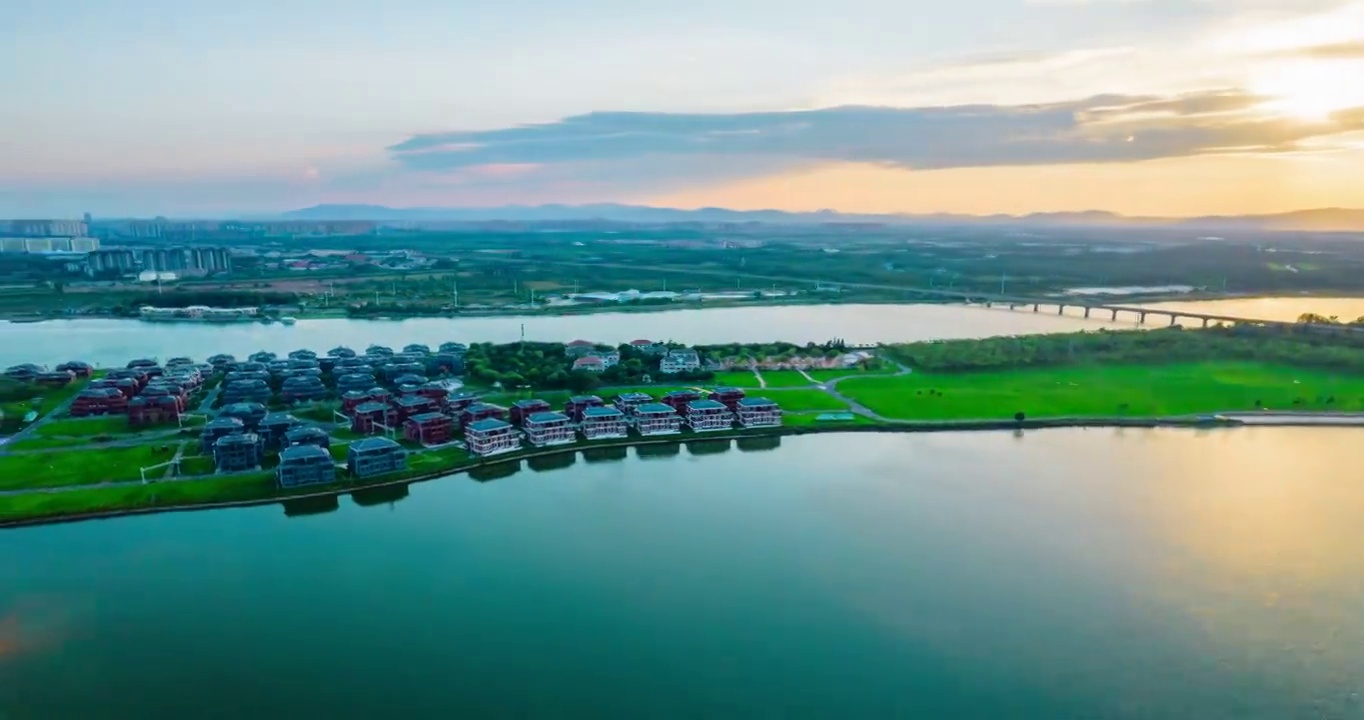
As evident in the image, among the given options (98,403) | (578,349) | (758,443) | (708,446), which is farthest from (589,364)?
(98,403)

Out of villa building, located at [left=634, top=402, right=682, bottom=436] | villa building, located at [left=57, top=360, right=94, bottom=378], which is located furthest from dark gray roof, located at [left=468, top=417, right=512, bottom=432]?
villa building, located at [left=57, top=360, right=94, bottom=378]

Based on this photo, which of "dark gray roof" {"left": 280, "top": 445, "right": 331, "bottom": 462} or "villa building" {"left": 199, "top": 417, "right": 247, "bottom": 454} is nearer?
"dark gray roof" {"left": 280, "top": 445, "right": 331, "bottom": 462}

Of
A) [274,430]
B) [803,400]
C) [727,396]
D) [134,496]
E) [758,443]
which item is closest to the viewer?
A: [134,496]

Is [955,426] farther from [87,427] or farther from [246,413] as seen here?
[87,427]

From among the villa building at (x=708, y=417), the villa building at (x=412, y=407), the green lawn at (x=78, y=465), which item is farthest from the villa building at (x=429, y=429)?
the villa building at (x=708, y=417)

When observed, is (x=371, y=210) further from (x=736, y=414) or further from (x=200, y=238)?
(x=736, y=414)

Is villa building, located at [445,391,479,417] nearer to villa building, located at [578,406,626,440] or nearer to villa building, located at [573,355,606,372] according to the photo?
villa building, located at [578,406,626,440]

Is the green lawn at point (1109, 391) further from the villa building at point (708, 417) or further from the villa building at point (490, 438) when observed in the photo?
the villa building at point (490, 438)
